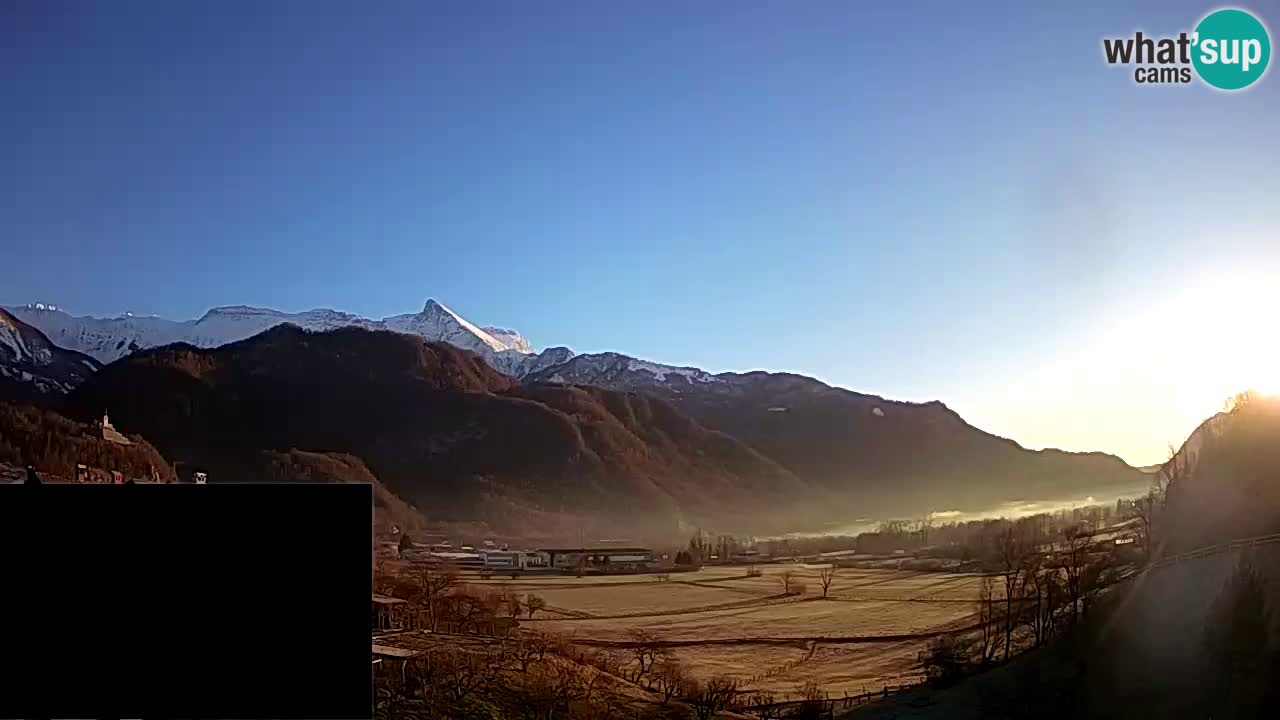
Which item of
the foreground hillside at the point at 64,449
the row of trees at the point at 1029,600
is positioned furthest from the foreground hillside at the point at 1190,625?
the foreground hillside at the point at 64,449

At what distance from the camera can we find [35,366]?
16922 mm

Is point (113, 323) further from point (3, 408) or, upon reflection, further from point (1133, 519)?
point (1133, 519)

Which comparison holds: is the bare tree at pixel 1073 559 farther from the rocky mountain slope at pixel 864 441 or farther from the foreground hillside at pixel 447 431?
Result: the foreground hillside at pixel 447 431

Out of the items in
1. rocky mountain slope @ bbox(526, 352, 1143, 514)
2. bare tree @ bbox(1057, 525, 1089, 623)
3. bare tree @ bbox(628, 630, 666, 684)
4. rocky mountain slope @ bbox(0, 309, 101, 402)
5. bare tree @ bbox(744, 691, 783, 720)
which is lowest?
bare tree @ bbox(744, 691, 783, 720)

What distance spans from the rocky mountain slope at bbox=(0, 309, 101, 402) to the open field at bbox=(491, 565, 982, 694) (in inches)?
324

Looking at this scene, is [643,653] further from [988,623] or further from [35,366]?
[35,366]

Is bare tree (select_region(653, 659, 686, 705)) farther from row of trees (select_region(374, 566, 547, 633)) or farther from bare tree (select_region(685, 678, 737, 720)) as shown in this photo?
row of trees (select_region(374, 566, 547, 633))

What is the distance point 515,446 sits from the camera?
52.7 feet

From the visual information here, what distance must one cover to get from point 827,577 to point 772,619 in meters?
1.14

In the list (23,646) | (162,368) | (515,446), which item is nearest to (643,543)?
(515,446)

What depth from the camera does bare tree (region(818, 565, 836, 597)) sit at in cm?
1342

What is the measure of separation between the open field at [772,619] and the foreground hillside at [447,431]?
1426 mm

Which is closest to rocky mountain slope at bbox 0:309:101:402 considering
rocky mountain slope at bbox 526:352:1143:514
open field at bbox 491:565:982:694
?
rocky mountain slope at bbox 526:352:1143:514
